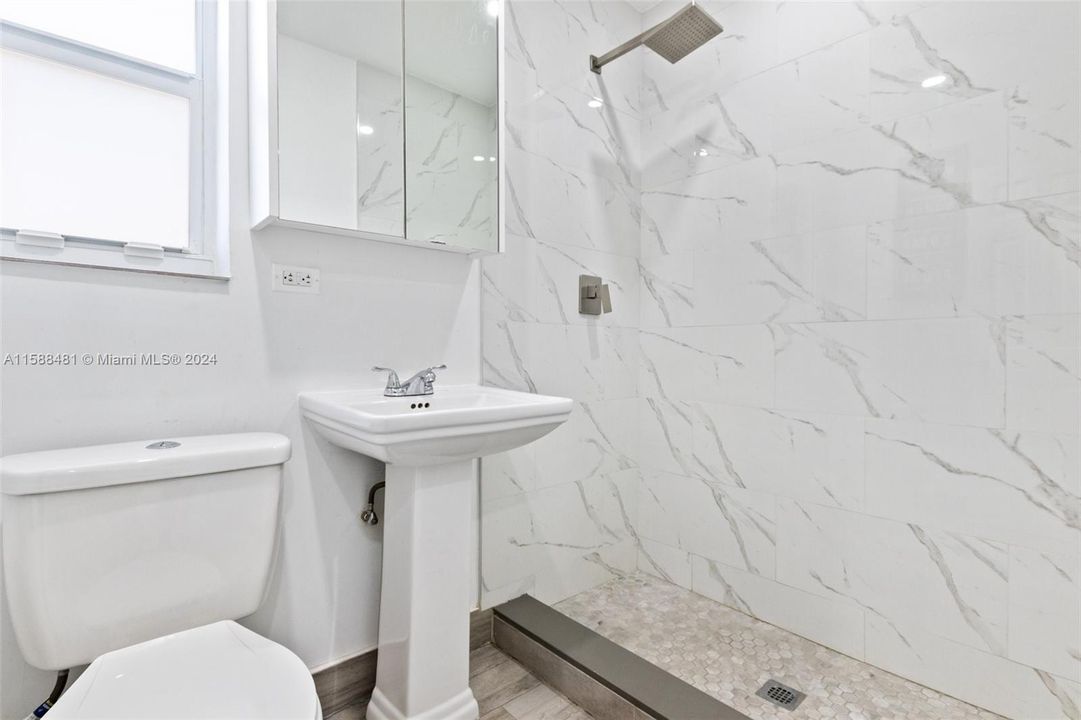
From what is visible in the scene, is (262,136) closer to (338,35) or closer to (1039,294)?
(338,35)

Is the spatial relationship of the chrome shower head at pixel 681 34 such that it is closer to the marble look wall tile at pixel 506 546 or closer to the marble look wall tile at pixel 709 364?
the marble look wall tile at pixel 709 364

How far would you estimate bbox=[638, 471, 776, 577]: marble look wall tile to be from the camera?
6.27 ft

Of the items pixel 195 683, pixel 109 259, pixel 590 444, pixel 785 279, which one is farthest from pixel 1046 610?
pixel 109 259

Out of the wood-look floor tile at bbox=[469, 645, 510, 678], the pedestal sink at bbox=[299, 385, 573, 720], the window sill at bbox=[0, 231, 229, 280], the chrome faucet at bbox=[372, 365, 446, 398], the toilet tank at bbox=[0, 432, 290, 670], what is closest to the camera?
the toilet tank at bbox=[0, 432, 290, 670]

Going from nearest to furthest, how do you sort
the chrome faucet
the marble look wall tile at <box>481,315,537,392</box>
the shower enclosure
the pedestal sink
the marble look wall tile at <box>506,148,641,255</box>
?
the pedestal sink → the shower enclosure → the chrome faucet → the marble look wall tile at <box>481,315,537,392</box> → the marble look wall tile at <box>506,148,641,255</box>

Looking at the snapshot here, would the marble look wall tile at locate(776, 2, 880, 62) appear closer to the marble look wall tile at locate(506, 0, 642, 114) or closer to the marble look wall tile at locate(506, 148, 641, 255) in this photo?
the marble look wall tile at locate(506, 0, 642, 114)

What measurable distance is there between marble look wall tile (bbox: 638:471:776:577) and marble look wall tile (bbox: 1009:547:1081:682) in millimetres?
657

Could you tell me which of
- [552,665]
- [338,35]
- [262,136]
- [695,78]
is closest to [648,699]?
[552,665]

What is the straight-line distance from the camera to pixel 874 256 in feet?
5.36

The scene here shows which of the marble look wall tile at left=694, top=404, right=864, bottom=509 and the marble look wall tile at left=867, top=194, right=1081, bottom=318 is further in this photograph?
the marble look wall tile at left=694, top=404, right=864, bottom=509

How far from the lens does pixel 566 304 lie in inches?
80.4

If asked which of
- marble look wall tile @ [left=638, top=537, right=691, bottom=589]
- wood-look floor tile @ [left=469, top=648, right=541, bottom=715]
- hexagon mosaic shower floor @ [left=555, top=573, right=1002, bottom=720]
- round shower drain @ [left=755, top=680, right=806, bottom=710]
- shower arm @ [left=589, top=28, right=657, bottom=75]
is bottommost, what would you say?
wood-look floor tile @ [left=469, top=648, right=541, bottom=715]

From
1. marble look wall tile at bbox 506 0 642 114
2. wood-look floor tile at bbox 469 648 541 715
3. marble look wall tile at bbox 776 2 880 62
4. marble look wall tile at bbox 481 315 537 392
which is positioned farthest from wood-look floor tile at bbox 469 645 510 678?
marble look wall tile at bbox 776 2 880 62

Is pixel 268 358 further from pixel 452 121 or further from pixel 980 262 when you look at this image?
pixel 980 262
